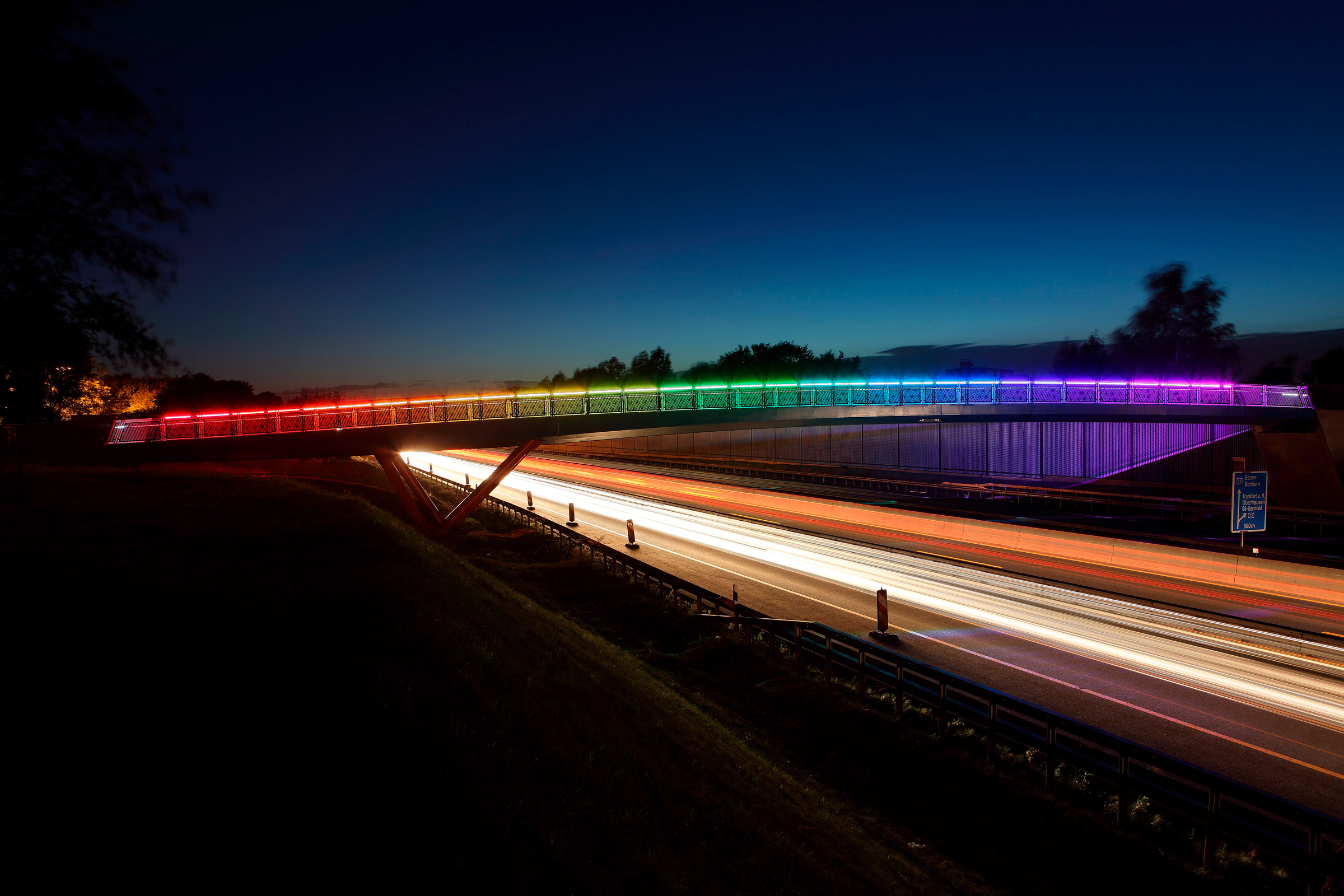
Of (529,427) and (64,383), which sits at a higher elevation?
(64,383)

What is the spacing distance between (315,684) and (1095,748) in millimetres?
10725

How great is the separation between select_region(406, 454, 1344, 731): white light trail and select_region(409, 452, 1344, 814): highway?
4 centimetres

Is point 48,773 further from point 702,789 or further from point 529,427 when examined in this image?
point 529,427

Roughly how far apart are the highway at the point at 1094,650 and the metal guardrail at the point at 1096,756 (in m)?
1.29

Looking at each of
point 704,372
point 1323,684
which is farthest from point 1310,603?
point 704,372

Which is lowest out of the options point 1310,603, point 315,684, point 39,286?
point 1310,603

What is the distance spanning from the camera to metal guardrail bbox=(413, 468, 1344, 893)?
7.31m

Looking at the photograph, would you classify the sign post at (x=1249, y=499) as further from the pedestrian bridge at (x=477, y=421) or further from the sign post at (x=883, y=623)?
the pedestrian bridge at (x=477, y=421)

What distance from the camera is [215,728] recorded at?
5258mm

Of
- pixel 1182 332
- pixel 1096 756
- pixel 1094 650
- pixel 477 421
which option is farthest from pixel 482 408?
pixel 1182 332

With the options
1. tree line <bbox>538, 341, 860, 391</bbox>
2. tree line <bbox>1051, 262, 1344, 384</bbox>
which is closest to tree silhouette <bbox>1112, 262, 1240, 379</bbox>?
tree line <bbox>1051, 262, 1344, 384</bbox>

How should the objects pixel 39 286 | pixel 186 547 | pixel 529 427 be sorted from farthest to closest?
pixel 529 427 < pixel 186 547 < pixel 39 286

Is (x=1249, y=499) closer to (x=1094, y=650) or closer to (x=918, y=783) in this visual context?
(x=1094, y=650)

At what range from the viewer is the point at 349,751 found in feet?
17.6
